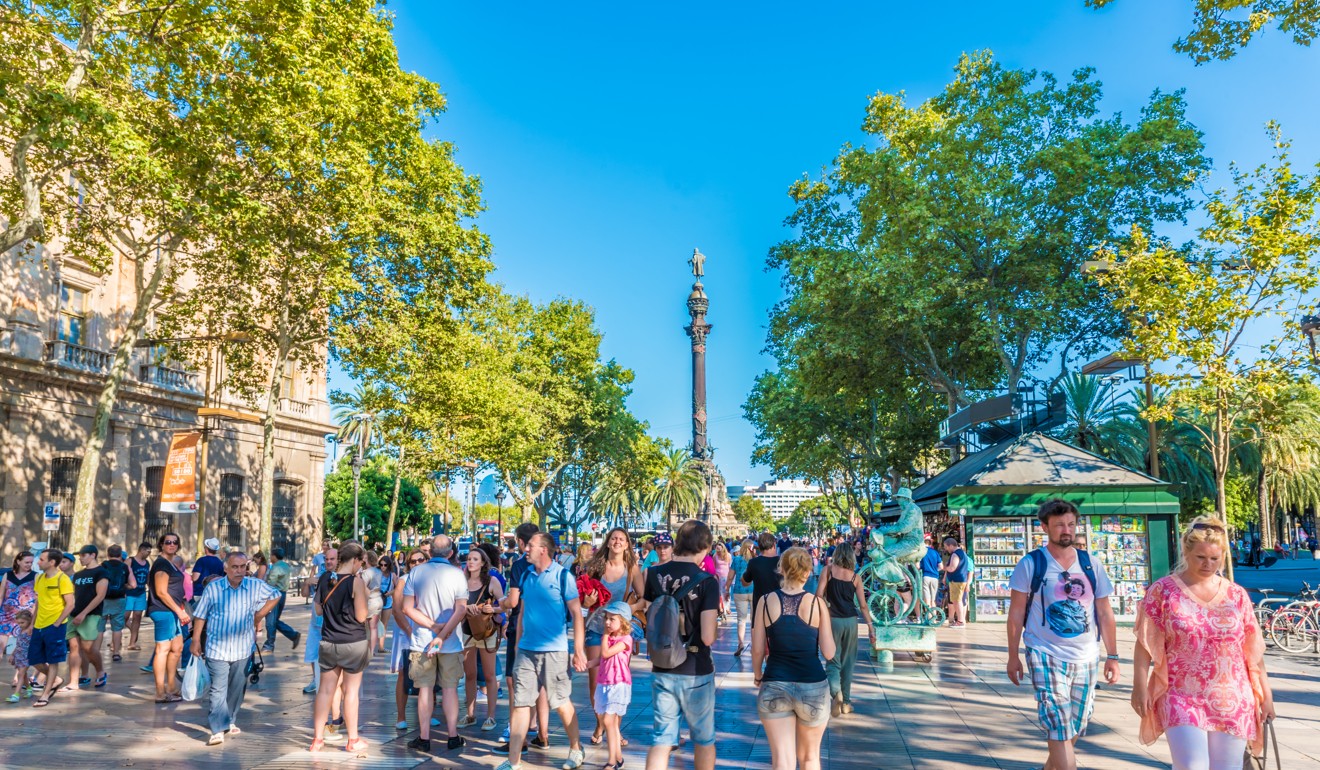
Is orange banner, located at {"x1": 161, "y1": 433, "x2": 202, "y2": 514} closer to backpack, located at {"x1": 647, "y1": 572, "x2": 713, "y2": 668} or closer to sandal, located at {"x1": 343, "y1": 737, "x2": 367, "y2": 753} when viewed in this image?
sandal, located at {"x1": 343, "y1": 737, "x2": 367, "y2": 753}

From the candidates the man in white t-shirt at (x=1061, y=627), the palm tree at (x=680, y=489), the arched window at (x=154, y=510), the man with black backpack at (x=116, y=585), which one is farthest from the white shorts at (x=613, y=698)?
the palm tree at (x=680, y=489)

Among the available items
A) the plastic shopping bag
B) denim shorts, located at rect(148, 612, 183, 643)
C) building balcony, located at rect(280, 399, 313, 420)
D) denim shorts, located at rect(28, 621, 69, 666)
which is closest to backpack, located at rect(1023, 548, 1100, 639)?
the plastic shopping bag

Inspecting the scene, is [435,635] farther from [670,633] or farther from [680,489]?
[680,489]

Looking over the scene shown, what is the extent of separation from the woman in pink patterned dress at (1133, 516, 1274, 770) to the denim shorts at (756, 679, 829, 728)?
5.00ft

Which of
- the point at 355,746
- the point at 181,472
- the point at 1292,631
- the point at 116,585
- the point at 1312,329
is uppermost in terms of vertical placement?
the point at 1312,329

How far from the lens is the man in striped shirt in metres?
7.76

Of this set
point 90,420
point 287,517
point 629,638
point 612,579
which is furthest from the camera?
point 287,517

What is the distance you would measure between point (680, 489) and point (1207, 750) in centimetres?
7714

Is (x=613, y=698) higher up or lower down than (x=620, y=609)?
lower down

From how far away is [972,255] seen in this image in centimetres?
2739

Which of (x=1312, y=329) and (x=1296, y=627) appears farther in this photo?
(x=1296, y=627)

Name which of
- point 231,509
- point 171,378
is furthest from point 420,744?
point 231,509

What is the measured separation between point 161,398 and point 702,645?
25.1 meters

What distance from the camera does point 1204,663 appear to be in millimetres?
4188
